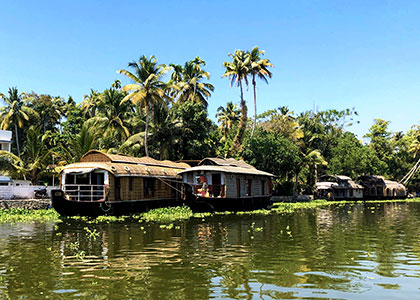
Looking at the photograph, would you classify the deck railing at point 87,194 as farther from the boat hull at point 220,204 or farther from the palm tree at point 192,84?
the palm tree at point 192,84

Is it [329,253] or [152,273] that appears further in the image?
[329,253]

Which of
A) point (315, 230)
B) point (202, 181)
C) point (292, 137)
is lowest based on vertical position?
point (315, 230)

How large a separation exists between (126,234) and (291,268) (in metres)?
8.28

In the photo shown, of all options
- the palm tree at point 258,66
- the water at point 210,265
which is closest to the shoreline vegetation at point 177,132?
the palm tree at point 258,66

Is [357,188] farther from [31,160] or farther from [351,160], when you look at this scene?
[31,160]

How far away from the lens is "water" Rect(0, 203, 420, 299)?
721 cm

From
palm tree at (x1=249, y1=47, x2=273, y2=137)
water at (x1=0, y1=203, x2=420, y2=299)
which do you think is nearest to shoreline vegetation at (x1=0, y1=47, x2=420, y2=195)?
palm tree at (x1=249, y1=47, x2=273, y2=137)

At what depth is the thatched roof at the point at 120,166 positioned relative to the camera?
76.8 feet

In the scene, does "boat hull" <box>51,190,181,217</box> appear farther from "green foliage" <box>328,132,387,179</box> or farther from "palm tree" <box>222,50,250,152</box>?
"green foliage" <box>328,132,387,179</box>

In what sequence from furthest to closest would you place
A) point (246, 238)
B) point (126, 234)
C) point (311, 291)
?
point (126, 234) → point (246, 238) → point (311, 291)

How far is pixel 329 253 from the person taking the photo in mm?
10984

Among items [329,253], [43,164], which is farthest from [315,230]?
[43,164]

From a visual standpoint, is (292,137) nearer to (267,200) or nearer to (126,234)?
(267,200)

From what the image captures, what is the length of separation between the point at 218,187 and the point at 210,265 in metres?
17.9
